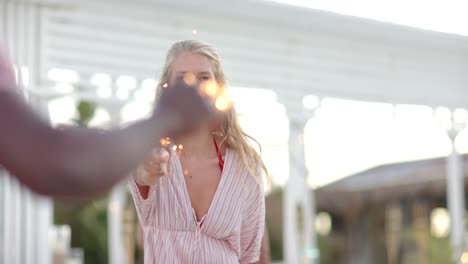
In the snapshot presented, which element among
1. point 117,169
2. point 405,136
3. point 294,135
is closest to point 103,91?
point 294,135

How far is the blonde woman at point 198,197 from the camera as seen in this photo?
4.76 ft

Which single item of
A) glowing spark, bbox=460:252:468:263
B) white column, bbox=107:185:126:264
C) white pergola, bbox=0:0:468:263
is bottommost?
glowing spark, bbox=460:252:468:263

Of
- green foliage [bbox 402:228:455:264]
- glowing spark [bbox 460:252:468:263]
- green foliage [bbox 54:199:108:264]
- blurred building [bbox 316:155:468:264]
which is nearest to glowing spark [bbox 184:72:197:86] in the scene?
glowing spark [bbox 460:252:468:263]

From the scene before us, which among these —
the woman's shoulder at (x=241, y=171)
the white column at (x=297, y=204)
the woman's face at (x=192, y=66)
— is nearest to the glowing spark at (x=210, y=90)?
the woman's face at (x=192, y=66)

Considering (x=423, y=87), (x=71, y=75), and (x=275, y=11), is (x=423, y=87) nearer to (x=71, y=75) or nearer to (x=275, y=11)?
(x=275, y=11)

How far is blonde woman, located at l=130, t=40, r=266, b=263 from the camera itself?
145cm

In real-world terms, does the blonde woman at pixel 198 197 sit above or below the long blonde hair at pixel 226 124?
below

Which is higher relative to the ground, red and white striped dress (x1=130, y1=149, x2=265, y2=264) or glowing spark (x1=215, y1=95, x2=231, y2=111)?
glowing spark (x1=215, y1=95, x2=231, y2=111)

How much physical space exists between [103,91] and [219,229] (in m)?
5.43

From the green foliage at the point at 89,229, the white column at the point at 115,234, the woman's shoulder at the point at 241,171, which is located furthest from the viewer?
the green foliage at the point at 89,229

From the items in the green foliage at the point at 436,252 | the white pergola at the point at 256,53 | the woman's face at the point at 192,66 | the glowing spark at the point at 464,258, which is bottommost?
the green foliage at the point at 436,252

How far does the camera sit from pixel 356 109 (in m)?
8.70

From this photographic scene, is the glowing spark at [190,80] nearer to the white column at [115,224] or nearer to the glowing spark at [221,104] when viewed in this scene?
the glowing spark at [221,104]

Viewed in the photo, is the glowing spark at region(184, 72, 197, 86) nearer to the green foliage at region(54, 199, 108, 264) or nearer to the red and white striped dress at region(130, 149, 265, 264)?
the red and white striped dress at region(130, 149, 265, 264)
